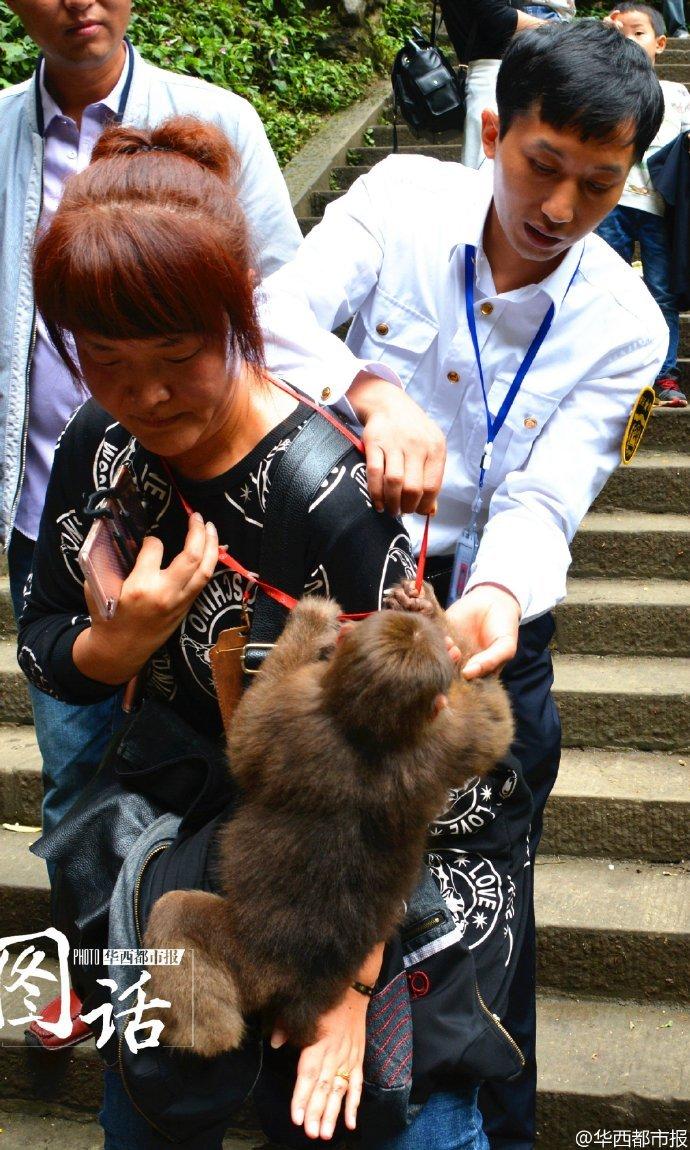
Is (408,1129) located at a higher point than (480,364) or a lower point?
lower

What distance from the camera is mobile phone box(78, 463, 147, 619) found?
1887 mm

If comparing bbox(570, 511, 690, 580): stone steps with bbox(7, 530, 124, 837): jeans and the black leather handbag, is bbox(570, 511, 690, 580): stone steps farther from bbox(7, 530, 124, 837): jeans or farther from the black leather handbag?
bbox(7, 530, 124, 837): jeans

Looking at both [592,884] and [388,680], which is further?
[592,884]

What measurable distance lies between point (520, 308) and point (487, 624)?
73 centimetres

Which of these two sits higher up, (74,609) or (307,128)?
(74,609)

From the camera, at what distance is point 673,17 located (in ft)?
44.4

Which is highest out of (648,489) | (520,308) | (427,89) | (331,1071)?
(520,308)

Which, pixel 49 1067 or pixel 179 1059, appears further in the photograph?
pixel 49 1067

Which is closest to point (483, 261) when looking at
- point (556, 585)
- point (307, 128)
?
point (556, 585)

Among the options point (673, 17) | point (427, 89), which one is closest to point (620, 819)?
point (427, 89)

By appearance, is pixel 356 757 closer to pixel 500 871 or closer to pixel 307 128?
pixel 500 871

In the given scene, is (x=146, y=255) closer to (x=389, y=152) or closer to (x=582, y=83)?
(x=582, y=83)

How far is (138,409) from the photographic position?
182 cm

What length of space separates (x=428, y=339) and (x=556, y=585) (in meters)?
0.62
